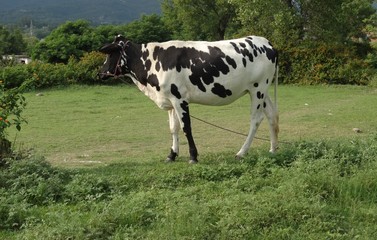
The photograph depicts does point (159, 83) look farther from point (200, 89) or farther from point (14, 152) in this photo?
point (14, 152)

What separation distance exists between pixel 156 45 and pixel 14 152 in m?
3.03

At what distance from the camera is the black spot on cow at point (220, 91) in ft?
30.8

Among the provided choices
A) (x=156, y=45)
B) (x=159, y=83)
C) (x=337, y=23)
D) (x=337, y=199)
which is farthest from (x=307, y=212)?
(x=337, y=23)

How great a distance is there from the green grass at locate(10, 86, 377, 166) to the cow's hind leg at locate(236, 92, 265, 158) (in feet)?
2.44

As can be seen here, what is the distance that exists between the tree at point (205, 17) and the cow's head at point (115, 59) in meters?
28.4

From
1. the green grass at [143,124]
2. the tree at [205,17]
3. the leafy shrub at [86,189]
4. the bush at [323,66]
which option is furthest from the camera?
the tree at [205,17]

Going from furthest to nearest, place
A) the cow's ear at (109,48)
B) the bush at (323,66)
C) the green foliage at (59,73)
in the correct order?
the bush at (323,66) < the green foliage at (59,73) < the cow's ear at (109,48)

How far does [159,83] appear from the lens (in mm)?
9414

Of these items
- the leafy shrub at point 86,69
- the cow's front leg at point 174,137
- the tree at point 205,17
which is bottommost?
the cow's front leg at point 174,137

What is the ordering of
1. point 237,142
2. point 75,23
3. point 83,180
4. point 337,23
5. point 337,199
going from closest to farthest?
point 337,199
point 83,180
point 237,142
point 337,23
point 75,23

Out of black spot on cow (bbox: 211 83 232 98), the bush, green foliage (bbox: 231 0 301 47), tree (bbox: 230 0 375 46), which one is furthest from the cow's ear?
the bush

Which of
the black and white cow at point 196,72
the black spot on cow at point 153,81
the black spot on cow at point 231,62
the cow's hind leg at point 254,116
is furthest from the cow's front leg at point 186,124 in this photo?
the black spot on cow at point 231,62

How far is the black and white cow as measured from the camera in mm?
9344

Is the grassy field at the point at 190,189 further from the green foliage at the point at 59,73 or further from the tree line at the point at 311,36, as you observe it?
the tree line at the point at 311,36
